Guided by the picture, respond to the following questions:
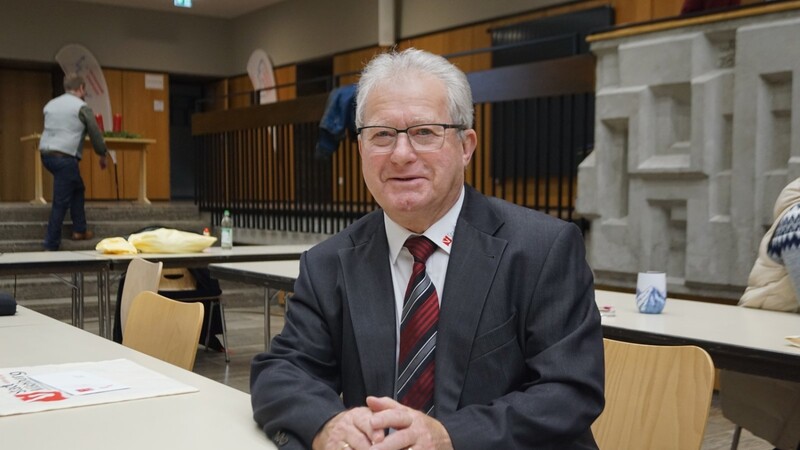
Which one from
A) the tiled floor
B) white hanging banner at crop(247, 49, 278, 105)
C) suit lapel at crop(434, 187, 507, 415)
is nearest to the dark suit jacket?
suit lapel at crop(434, 187, 507, 415)

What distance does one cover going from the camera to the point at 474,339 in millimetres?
1370

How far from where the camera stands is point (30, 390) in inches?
60.9

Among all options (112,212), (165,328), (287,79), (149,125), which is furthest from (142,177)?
(165,328)

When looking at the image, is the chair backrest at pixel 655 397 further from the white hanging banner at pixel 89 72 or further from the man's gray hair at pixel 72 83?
the white hanging banner at pixel 89 72

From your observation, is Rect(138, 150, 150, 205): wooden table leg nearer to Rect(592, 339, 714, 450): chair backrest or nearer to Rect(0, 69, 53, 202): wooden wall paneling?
Rect(0, 69, 53, 202): wooden wall paneling

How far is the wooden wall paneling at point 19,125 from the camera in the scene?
39.2ft

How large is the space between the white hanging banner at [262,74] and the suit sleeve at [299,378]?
11.0 m

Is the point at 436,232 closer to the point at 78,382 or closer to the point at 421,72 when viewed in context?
the point at 421,72

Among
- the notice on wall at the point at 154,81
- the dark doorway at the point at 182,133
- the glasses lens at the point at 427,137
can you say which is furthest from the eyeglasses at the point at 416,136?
the dark doorway at the point at 182,133

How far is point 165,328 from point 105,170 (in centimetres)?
1073

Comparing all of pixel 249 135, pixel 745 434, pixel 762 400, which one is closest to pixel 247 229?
pixel 249 135

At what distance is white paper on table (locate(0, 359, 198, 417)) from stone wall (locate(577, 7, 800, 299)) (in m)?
2.98

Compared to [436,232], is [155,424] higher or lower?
lower

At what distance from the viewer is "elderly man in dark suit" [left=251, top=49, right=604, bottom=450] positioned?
1.28 meters
